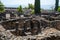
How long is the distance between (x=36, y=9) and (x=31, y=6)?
33.6m

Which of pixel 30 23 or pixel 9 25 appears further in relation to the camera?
pixel 30 23

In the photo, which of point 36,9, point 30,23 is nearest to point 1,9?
point 36,9

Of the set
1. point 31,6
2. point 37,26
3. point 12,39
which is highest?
point 12,39

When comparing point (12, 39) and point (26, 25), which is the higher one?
point (12, 39)

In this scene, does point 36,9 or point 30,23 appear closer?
point 30,23

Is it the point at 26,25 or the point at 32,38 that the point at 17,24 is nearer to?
the point at 26,25

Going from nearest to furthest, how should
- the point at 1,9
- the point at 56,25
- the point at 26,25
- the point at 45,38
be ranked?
the point at 45,38 → the point at 56,25 → the point at 26,25 → the point at 1,9

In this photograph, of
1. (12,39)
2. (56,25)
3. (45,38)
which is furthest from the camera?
(56,25)

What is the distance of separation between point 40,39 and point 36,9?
28277 millimetres

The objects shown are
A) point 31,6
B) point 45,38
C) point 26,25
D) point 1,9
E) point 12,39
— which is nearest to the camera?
point 45,38

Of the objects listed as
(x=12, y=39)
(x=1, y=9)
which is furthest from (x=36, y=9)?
(x=12, y=39)

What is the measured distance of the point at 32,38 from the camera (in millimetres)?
7129

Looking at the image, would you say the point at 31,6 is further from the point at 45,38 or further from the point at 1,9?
the point at 45,38

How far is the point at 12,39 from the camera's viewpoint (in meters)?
7.45
